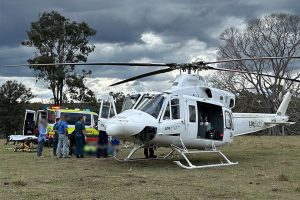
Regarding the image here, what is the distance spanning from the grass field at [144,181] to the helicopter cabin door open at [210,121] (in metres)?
1.60

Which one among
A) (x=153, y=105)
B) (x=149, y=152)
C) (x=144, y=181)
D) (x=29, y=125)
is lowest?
(x=144, y=181)

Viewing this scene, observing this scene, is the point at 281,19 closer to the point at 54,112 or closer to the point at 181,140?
the point at 54,112

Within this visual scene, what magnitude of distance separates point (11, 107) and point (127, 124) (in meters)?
58.2

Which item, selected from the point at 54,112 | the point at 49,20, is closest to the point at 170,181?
the point at 54,112

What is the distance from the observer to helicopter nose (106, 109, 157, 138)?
11914 mm

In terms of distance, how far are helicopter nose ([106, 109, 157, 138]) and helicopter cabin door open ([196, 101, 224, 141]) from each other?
2767 millimetres

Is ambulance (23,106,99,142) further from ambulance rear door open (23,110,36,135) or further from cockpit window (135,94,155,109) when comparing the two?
cockpit window (135,94,155,109)

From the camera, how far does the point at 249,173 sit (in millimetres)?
11852

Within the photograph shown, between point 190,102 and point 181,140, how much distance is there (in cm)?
129

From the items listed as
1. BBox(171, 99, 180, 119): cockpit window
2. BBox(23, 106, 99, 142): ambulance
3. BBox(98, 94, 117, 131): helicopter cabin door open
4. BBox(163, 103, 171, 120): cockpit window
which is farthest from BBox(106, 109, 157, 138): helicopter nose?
BBox(23, 106, 99, 142): ambulance

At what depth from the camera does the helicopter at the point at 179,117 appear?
40.9 feet

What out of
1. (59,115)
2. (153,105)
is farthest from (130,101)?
(59,115)

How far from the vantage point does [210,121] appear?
1539 cm

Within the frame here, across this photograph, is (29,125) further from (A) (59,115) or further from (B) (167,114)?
(B) (167,114)
